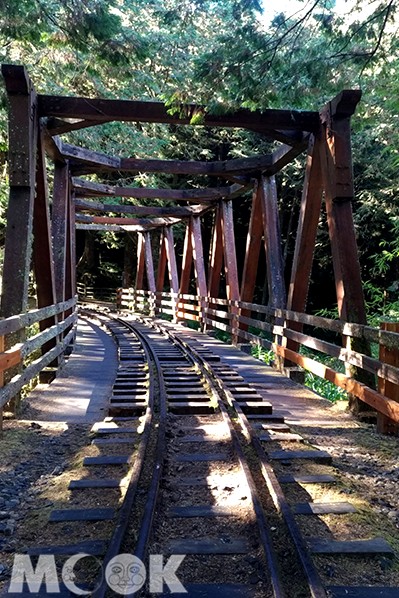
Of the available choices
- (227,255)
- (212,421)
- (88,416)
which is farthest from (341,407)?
(227,255)

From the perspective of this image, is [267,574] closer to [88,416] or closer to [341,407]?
[88,416]

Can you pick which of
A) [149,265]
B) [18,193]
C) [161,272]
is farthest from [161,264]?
[18,193]

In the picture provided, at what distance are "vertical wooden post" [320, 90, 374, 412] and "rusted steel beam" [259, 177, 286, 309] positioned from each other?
2633 mm

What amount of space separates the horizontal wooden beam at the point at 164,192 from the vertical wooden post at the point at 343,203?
5.31m

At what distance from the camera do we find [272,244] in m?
9.45

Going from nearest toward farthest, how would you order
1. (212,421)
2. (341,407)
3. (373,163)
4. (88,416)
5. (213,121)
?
(212,421) → (88,416) → (341,407) → (213,121) → (373,163)

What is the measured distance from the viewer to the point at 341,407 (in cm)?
613

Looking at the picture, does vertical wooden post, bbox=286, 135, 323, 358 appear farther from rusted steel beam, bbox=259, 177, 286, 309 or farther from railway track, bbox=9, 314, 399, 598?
railway track, bbox=9, 314, 399, 598

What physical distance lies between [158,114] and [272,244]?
341 centimetres

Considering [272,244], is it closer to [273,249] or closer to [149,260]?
[273,249]

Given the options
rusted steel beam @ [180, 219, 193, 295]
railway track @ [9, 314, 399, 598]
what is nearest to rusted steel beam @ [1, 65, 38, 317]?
railway track @ [9, 314, 399, 598]

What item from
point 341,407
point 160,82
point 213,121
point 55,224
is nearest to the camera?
point 341,407

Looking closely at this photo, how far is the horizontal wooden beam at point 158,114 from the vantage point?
6840 mm

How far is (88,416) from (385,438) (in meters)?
3.03
